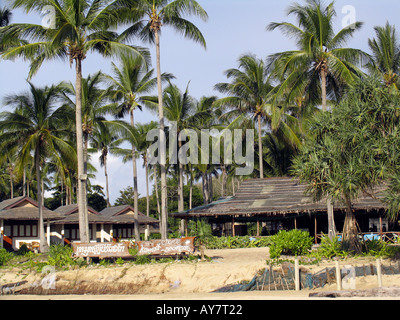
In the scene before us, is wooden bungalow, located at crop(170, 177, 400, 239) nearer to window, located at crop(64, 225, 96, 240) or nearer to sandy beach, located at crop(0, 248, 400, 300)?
sandy beach, located at crop(0, 248, 400, 300)

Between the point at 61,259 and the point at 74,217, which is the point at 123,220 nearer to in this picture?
the point at 74,217

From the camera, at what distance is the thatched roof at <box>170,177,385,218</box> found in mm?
31328

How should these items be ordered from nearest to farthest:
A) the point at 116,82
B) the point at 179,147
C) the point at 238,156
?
the point at 116,82 < the point at 179,147 < the point at 238,156

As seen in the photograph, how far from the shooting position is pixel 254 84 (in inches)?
1638

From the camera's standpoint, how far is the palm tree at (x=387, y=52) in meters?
34.1

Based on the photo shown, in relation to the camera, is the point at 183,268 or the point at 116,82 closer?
the point at 183,268

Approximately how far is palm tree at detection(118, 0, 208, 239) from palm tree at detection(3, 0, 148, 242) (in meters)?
1.83

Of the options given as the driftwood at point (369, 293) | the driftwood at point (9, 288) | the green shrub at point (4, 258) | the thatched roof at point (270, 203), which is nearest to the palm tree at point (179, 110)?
the thatched roof at point (270, 203)

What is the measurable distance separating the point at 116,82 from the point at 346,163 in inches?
770

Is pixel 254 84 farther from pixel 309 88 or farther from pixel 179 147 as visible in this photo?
pixel 309 88

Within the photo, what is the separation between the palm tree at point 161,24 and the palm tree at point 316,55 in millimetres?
4356

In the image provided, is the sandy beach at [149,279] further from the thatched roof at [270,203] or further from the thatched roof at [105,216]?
the thatched roof at [105,216]

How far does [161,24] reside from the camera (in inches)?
1212
